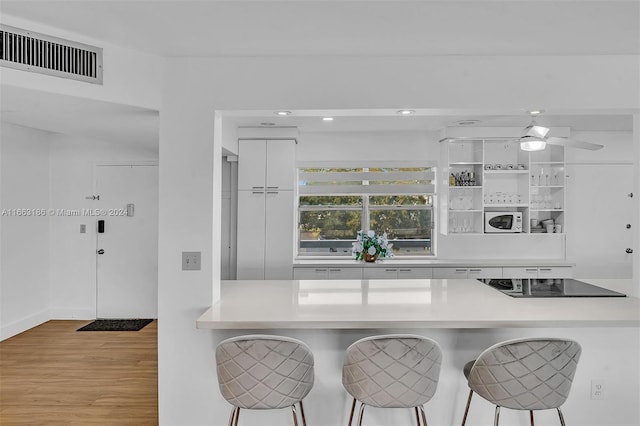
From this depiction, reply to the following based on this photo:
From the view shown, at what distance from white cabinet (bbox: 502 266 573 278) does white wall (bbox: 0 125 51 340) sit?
17.4 ft

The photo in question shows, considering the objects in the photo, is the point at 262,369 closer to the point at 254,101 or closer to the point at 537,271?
the point at 254,101

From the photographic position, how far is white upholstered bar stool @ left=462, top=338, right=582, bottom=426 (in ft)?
6.52

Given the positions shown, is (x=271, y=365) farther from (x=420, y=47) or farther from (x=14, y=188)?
(x=14, y=188)

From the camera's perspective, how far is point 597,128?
4.87m

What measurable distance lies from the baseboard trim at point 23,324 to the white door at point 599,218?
6.27 m

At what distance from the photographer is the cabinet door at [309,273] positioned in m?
4.75

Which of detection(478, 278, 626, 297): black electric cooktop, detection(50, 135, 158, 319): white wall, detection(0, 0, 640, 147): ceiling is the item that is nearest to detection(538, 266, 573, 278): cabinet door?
detection(478, 278, 626, 297): black electric cooktop

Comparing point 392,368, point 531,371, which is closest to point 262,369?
A: point 392,368

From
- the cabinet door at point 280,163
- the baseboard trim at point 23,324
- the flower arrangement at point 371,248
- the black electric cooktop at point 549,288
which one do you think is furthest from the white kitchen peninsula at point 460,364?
the baseboard trim at point 23,324

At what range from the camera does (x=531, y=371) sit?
1993 millimetres

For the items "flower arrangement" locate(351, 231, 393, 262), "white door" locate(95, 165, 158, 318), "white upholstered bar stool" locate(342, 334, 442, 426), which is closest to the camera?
"white upholstered bar stool" locate(342, 334, 442, 426)

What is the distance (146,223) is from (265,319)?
3.49 m

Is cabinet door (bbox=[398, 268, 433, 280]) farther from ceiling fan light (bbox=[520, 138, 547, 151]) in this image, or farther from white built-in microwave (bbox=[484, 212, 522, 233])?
ceiling fan light (bbox=[520, 138, 547, 151])

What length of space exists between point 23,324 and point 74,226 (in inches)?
47.2
